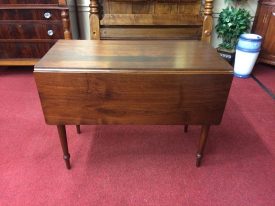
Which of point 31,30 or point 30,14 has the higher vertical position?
point 30,14

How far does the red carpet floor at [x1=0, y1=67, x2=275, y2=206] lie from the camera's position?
127cm

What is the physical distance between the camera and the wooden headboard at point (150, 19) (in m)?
2.57

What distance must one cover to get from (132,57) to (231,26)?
1839 mm

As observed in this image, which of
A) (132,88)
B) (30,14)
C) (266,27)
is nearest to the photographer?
(132,88)

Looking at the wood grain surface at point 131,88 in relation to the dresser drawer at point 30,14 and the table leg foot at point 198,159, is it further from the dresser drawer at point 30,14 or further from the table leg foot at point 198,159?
the dresser drawer at point 30,14

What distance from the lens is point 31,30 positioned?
2418 mm

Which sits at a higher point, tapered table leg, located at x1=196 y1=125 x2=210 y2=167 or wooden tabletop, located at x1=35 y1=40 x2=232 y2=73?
wooden tabletop, located at x1=35 y1=40 x2=232 y2=73

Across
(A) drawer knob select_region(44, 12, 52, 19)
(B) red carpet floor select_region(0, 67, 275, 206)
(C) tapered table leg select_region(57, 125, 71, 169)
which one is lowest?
(B) red carpet floor select_region(0, 67, 275, 206)

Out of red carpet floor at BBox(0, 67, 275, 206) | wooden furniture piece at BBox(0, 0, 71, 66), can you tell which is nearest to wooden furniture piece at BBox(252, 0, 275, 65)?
red carpet floor at BBox(0, 67, 275, 206)

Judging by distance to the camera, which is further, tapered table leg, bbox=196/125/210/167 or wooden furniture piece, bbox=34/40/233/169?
tapered table leg, bbox=196/125/210/167

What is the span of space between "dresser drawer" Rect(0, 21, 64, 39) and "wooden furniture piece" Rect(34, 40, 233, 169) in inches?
51.0

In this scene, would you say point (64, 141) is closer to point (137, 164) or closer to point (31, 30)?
point (137, 164)

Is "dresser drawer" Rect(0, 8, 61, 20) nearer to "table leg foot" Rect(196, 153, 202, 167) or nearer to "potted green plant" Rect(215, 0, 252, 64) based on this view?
"potted green plant" Rect(215, 0, 252, 64)

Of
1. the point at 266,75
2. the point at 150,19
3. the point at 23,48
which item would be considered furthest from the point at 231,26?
the point at 23,48
